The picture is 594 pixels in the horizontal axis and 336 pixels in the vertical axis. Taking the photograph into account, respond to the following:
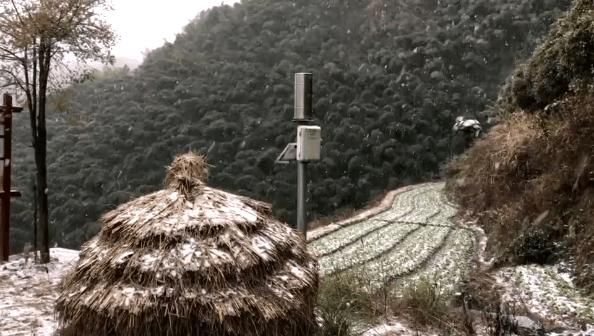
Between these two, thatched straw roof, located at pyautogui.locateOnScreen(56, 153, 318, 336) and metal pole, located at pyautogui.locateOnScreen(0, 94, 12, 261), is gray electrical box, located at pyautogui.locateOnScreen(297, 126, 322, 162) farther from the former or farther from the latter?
metal pole, located at pyautogui.locateOnScreen(0, 94, 12, 261)

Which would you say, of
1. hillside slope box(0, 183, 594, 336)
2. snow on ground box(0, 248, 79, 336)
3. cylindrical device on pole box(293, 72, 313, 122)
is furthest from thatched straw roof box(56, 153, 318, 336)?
snow on ground box(0, 248, 79, 336)

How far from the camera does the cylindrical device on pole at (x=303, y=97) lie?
438 centimetres

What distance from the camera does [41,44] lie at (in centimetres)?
655

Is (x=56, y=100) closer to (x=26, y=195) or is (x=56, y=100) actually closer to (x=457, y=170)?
(x=457, y=170)

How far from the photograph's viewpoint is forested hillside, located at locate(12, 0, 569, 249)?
20391mm

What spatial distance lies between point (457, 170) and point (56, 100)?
1119 centimetres

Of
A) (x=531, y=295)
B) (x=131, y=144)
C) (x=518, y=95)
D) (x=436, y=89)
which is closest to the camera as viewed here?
(x=531, y=295)

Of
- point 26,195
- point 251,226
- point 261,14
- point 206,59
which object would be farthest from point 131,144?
point 251,226

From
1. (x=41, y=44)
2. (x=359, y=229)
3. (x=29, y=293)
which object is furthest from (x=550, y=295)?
(x=41, y=44)

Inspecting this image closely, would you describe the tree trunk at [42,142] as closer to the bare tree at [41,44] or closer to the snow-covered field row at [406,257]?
the bare tree at [41,44]

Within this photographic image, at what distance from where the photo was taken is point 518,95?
9969 mm

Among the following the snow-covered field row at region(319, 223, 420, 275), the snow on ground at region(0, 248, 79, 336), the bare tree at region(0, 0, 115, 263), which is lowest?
the snow-covered field row at region(319, 223, 420, 275)

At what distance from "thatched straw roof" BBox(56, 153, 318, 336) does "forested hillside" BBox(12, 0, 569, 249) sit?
48.3 feet

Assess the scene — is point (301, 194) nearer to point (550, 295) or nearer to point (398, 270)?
point (550, 295)
